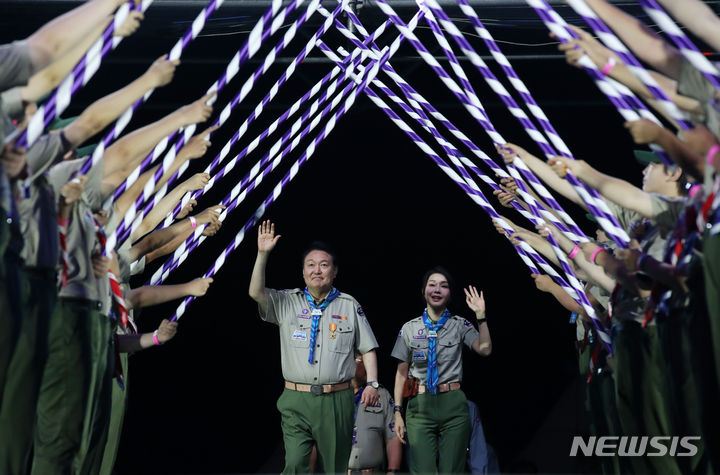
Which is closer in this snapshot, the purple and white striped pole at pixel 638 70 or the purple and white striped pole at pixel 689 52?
the purple and white striped pole at pixel 689 52

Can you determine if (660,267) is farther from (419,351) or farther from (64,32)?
(419,351)

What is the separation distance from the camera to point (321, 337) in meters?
6.54

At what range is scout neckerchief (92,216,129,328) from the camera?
5.06 m

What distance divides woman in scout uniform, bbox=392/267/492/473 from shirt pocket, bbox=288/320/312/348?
987 mm

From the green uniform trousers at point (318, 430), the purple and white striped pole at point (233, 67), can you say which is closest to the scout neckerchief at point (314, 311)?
the green uniform trousers at point (318, 430)

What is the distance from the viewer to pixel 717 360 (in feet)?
12.4

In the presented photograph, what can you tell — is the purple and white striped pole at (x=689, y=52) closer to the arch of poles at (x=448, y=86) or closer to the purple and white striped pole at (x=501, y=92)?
the arch of poles at (x=448, y=86)

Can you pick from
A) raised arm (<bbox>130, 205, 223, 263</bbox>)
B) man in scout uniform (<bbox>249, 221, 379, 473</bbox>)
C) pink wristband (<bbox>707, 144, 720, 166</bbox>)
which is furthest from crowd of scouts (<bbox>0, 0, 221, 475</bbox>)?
pink wristband (<bbox>707, 144, 720, 166</bbox>)

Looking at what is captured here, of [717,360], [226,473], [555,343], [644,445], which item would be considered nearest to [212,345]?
[226,473]

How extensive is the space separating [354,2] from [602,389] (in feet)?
9.70

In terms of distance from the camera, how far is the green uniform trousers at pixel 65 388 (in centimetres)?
459

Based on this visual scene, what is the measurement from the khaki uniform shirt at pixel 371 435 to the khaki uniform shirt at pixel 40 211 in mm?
3728

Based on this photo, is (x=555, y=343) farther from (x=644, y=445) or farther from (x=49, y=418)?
(x=49, y=418)

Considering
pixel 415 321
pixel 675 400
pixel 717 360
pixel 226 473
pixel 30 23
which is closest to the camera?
pixel 717 360
